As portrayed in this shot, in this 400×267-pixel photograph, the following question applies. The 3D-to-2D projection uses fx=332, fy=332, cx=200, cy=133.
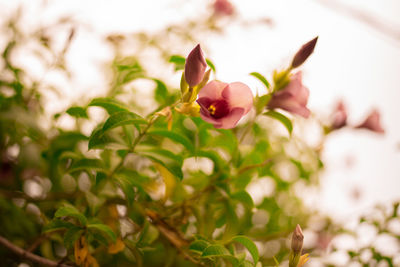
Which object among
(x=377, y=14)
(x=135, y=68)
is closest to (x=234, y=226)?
(x=135, y=68)

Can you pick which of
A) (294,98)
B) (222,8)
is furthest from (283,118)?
(222,8)

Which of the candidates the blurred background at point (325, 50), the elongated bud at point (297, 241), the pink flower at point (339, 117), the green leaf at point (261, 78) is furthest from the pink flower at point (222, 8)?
the elongated bud at point (297, 241)

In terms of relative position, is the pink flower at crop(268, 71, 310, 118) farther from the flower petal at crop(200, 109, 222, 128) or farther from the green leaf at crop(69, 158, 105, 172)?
the green leaf at crop(69, 158, 105, 172)

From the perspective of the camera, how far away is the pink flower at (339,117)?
0.57 meters

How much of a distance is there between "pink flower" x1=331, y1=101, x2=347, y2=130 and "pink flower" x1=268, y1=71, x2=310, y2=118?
0.82 feet

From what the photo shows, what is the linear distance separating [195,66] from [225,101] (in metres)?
0.06

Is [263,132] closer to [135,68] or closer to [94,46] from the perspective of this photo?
[135,68]

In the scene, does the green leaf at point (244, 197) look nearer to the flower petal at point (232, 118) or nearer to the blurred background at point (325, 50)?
the flower petal at point (232, 118)

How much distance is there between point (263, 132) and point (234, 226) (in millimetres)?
290

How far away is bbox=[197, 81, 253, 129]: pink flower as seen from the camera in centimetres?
31

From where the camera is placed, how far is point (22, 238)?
49 centimetres

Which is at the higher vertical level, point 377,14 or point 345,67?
point 377,14

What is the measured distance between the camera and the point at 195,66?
0.29 m

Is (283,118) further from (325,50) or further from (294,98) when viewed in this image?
(325,50)
